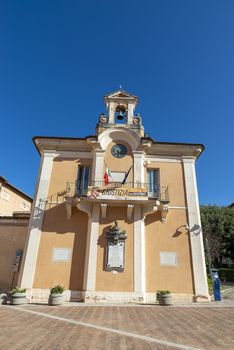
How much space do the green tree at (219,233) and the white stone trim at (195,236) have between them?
20.9 m

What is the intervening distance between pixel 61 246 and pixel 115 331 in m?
8.71

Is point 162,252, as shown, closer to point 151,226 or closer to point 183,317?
point 151,226

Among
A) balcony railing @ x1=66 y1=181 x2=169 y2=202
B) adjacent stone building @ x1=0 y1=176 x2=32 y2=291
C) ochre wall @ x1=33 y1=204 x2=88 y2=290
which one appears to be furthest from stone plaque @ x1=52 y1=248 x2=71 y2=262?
adjacent stone building @ x1=0 y1=176 x2=32 y2=291

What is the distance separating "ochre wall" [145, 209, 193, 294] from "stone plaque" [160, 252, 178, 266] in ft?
0.61

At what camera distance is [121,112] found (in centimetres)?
1828

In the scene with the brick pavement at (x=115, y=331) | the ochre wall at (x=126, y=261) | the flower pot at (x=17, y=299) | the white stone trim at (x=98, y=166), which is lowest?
the brick pavement at (x=115, y=331)

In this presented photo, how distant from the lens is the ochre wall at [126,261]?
13.1 m

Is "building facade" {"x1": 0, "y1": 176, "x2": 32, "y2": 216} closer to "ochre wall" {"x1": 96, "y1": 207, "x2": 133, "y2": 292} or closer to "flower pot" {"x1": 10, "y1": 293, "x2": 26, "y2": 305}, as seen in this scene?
"flower pot" {"x1": 10, "y1": 293, "x2": 26, "y2": 305}

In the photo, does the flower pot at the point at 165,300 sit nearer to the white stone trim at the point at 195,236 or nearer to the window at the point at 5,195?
the white stone trim at the point at 195,236

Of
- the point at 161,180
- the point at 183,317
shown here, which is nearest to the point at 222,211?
the point at 161,180

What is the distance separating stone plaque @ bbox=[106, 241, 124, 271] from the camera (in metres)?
13.4

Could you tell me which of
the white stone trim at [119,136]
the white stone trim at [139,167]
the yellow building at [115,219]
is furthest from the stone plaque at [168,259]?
the white stone trim at [119,136]

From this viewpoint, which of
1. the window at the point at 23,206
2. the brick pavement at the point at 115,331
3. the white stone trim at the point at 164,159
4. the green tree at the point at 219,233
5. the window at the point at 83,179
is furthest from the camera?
the green tree at the point at 219,233

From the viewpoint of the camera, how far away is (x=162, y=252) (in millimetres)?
14453
